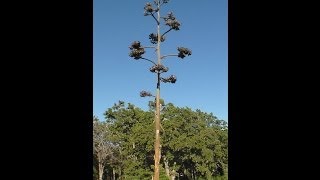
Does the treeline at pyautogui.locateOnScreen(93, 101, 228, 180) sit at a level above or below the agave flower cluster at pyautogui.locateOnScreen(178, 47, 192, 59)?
below

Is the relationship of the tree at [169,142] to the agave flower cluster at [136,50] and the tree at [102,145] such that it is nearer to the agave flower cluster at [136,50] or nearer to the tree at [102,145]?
the tree at [102,145]

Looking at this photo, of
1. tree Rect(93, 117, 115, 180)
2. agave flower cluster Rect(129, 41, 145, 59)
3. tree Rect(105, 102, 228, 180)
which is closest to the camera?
agave flower cluster Rect(129, 41, 145, 59)

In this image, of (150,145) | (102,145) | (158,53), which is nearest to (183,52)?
(158,53)

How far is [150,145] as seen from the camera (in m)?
30.0

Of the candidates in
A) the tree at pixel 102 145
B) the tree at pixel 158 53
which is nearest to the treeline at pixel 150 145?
the tree at pixel 102 145

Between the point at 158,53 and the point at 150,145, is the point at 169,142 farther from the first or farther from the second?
the point at 158,53

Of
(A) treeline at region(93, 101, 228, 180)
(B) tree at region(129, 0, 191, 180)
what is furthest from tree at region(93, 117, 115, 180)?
(B) tree at region(129, 0, 191, 180)

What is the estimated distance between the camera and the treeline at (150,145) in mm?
30562

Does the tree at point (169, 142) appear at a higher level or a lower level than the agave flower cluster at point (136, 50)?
lower

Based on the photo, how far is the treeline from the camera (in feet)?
100

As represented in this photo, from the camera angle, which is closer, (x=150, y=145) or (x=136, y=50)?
(x=136, y=50)

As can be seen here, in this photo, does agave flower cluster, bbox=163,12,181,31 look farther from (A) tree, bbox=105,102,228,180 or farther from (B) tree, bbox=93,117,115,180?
(B) tree, bbox=93,117,115,180
